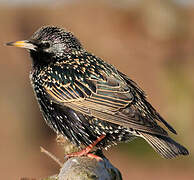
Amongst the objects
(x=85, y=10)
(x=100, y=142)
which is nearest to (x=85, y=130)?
(x=100, y=142)

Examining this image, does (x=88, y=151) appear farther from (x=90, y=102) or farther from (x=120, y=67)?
(x=120, y=67)

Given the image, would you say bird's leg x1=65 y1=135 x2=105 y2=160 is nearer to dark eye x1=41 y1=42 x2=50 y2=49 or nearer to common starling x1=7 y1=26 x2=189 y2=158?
common starling x1=7 y1=26 x2=189 y2=158

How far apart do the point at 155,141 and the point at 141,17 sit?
1687cm

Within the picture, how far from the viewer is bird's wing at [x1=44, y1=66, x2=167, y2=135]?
17.9 feet

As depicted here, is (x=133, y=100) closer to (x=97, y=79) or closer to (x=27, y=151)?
(x=97, y=79)

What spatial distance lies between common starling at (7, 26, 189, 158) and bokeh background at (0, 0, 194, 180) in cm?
938

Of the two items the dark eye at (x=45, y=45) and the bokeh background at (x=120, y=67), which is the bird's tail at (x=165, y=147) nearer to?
the dark eye at (x=45, y=45)

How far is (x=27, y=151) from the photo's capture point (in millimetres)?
16688

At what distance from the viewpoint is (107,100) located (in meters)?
5.67

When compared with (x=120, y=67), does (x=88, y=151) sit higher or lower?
higher

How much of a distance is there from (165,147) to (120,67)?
45.9ft

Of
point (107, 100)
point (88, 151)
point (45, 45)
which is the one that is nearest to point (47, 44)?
point (45, 45)

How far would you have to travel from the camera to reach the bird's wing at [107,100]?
17.9ft

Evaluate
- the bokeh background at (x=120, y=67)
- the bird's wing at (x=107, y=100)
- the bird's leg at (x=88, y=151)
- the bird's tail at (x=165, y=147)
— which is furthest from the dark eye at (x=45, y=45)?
the bokeh background at (x=120, y=67)
